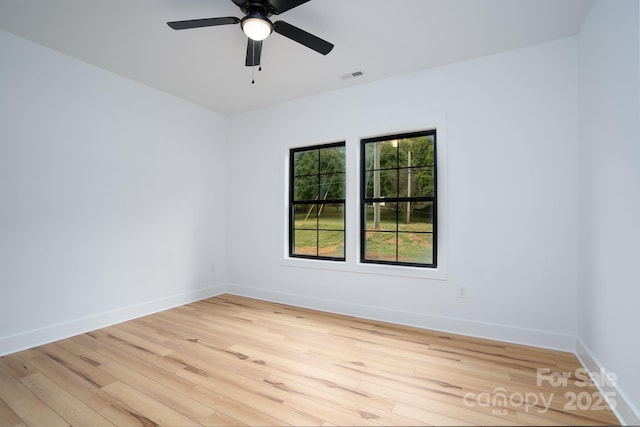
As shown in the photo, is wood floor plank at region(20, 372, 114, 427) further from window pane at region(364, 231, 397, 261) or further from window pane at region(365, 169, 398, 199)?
window pane at region(365, 169, 398, 199)

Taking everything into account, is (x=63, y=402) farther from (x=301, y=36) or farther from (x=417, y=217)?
(x=417, y=217)

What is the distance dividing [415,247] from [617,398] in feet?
6.13

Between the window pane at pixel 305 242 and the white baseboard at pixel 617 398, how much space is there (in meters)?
2.81

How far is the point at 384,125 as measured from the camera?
3.41m

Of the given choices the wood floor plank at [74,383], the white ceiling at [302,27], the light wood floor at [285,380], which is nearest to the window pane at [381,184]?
the white ceiling at [302,27]

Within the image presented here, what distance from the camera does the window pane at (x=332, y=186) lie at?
384 cm

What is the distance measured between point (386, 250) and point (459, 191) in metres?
1.04

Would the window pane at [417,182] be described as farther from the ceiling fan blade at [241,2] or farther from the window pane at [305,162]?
the ceiling fan blade at [241,2]

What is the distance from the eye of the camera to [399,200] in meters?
3.40

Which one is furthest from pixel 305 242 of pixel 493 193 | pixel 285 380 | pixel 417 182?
pixel 493 193

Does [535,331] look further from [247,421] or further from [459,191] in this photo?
[247,421]

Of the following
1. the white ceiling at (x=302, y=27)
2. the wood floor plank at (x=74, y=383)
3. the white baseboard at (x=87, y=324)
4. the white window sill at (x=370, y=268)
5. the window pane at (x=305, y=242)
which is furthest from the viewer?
the window pane at (x=305, y=242)

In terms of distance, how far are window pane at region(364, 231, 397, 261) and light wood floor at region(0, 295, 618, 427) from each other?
2.61ft

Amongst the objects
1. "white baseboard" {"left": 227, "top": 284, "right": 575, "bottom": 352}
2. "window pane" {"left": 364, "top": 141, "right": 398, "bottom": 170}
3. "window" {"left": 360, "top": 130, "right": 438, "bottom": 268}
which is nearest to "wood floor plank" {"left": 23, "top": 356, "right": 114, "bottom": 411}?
"white baseboard" {"left": 227, "top": 284, "right": 575, "bottom": 352}
